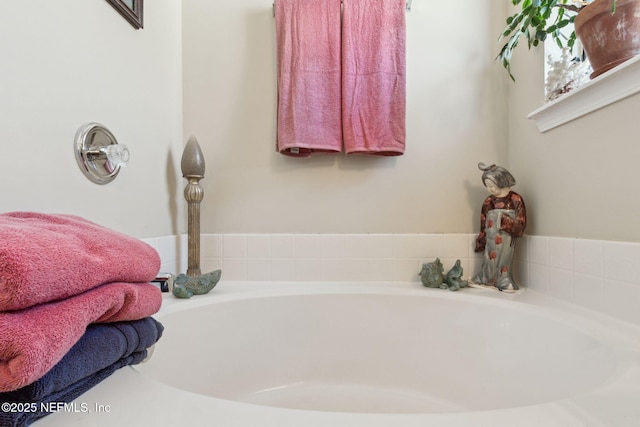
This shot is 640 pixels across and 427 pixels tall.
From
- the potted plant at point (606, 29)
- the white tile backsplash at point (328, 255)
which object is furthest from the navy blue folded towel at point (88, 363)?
the potted plant at point (606, 29)

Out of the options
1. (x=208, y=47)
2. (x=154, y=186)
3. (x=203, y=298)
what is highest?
(x=208, y=47)

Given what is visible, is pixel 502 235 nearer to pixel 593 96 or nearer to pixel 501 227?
pixel 501 227

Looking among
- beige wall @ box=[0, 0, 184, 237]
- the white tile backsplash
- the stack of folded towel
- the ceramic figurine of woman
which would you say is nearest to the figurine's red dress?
the ceramic figurine of woman

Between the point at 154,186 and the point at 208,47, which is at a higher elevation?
the point at 208,47

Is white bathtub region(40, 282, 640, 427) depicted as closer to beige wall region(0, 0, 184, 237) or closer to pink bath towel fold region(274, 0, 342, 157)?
beige wall region(0, 0, 184, 237)

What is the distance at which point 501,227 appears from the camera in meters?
1.06

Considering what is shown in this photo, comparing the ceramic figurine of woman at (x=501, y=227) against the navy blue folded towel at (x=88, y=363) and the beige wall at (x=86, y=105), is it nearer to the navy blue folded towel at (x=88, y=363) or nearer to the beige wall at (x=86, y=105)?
the navy blue folded towel at (x=88, y=363)

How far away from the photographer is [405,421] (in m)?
0.36

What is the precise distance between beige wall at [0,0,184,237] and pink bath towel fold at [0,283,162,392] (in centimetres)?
39

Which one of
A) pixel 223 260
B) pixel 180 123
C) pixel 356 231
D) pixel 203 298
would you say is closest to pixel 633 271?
pixel 356 231

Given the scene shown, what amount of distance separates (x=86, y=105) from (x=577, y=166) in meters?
1.34

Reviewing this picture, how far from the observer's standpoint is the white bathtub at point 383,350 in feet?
2.17

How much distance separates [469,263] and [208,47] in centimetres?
141

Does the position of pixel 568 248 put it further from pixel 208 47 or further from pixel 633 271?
pixel 208 47
